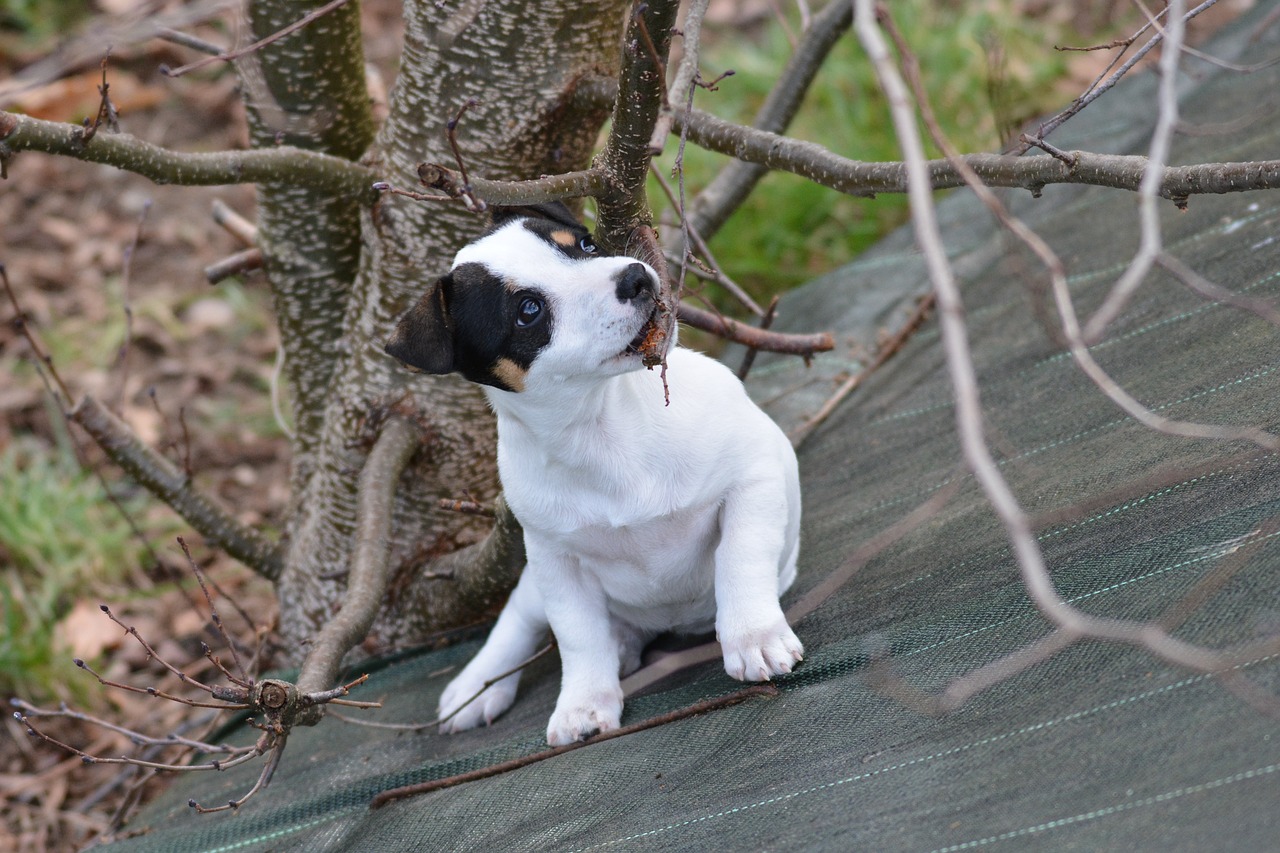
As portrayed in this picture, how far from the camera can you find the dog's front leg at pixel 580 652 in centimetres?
273

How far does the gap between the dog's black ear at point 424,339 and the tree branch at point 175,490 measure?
1.62 meters

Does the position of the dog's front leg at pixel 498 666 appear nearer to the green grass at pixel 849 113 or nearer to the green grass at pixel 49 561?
the green grass at pixel 49 561

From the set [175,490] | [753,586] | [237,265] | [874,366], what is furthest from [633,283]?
[175,490]

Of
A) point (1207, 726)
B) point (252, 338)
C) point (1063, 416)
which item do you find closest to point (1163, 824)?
point (1207, 726)

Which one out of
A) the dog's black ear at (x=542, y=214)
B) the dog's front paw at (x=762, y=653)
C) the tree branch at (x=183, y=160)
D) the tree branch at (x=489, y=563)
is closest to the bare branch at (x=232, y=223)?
the tree branch at (x=183, y=160)

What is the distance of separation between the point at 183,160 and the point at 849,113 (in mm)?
3871

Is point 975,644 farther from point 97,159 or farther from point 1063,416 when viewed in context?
point 97,159

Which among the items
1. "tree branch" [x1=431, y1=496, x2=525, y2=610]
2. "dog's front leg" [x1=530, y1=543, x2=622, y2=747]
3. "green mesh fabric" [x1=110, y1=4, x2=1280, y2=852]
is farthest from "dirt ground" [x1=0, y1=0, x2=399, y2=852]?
"dog's front leg" [x1=530, y1=543, x2=622, y2=747]

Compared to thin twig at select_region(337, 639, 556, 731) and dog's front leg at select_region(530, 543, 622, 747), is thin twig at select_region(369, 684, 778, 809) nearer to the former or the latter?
dog's front leg at select_region(530, 543, 622, 747)

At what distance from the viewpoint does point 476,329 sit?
8.90ft

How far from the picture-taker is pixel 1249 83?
436 centimetres

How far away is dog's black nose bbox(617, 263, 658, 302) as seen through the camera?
2.57 metres

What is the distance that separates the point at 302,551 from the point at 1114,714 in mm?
2741

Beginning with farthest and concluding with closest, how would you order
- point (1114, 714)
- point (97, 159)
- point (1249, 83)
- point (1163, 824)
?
point (1249, 83)
point (97, 159)
point (1114, 714)
point (1163, 824)
